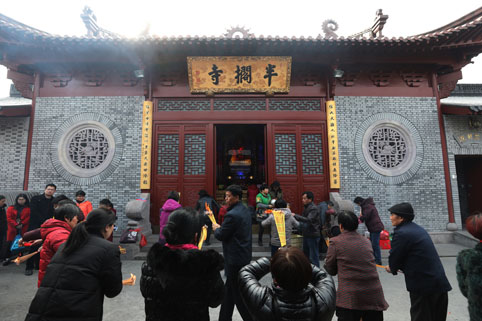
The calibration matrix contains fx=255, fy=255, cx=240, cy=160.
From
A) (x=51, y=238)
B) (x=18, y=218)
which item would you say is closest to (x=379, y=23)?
(x=51, y=238)

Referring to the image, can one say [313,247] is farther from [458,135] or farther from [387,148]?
[458,135]

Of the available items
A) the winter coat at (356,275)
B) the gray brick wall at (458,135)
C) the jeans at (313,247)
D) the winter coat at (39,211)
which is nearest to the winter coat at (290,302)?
the winter coat at (356,275)

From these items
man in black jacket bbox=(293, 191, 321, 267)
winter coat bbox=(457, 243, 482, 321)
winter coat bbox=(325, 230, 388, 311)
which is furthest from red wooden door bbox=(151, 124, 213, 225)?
winter coat bbox=(457, 243, 482, 321)

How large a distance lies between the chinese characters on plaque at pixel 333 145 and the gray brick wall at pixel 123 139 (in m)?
5.06

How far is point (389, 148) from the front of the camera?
22.6ft

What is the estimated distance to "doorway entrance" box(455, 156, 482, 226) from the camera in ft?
26.0

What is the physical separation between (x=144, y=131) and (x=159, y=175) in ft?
4.07

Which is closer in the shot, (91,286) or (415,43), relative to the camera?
(91,286)

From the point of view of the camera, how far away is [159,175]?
673 cm

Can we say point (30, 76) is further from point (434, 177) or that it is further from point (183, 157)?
point (434, 177)

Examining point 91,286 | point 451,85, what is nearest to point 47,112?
point 91,286

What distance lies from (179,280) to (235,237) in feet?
4.01

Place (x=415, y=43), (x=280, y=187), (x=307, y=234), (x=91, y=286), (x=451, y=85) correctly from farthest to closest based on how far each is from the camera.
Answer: (x=451, y=85) < (x=280, y=187) < (x=415, y=43) < (x=307, y=234) < (x=91, y=286)

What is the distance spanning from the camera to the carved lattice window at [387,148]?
22.6 feet
